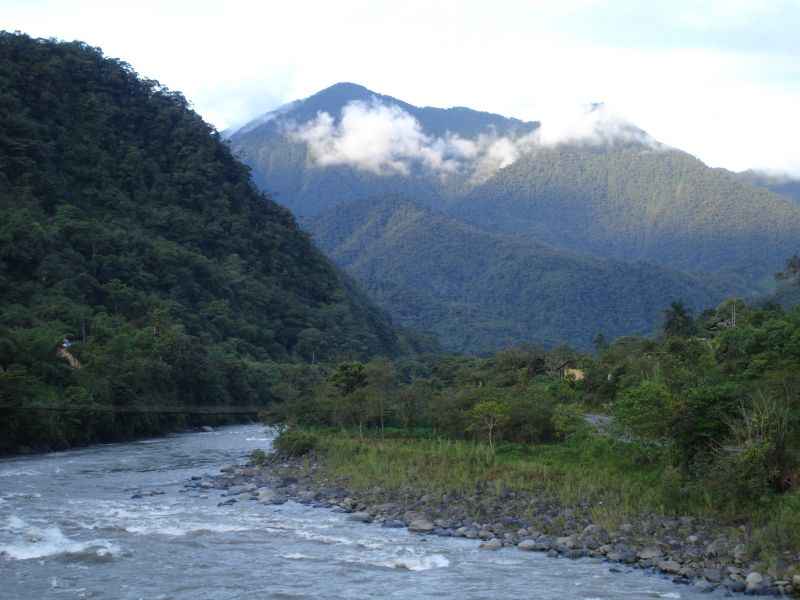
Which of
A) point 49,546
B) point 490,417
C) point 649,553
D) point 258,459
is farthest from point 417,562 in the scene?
point 258,459

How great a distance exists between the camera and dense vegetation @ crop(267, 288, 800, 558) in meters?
20.1

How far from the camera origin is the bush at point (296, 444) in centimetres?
3509

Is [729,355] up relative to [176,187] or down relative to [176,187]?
down

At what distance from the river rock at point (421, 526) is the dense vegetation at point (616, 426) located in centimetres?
353

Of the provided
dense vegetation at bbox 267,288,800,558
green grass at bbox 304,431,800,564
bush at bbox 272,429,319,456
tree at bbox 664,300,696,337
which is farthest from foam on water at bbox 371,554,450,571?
tree at bbox 664,300,696,337

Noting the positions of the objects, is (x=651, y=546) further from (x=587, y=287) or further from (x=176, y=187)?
(x=587, y=287)

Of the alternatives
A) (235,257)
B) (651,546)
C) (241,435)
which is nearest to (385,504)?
(651,546)

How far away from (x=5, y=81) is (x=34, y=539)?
74341 mm

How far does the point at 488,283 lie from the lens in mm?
156250

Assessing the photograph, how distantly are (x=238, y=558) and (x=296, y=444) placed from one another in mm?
16564

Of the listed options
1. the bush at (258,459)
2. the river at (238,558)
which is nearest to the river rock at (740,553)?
the river at (238,558)

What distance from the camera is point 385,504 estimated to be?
80.0ft

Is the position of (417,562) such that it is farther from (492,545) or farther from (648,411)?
(648,411)

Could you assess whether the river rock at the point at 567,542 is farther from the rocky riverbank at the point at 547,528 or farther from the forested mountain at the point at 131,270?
the forested mountain at the point at 131,270
